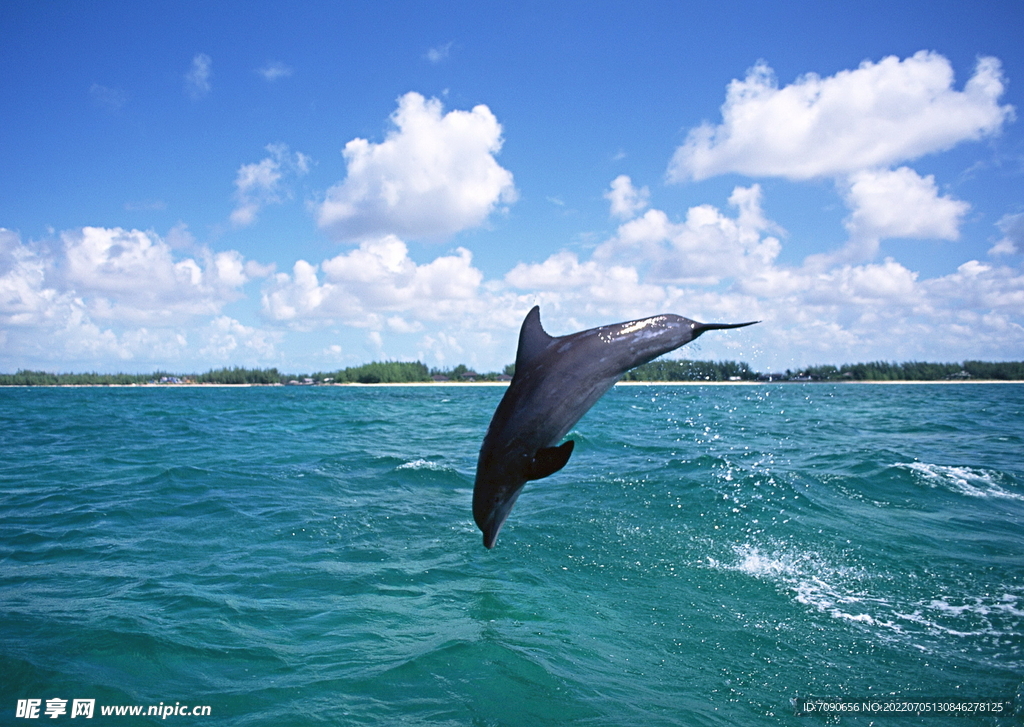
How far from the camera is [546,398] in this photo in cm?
388

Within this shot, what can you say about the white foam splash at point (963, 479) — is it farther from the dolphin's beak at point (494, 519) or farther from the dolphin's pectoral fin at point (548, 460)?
the dolphin's pectoral fin at point (548, 460)

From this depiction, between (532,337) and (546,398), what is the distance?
0.70 meters

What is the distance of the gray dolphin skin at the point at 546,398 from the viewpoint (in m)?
3.84

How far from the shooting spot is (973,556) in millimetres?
10531

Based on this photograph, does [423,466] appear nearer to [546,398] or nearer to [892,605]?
[892,605]

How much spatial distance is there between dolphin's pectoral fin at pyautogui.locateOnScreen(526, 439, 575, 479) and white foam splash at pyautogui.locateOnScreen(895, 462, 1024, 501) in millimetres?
15445

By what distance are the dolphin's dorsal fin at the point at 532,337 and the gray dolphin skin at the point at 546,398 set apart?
14mm

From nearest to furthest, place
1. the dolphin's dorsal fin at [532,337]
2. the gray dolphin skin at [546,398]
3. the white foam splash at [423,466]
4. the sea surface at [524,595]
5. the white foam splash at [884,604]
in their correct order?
1. the gray dolphin skin at [546,398]
2. the dolphin's dorsal fin at [532,337]
3. the sea surface at [524,595]
4. the white foam splash at [884,604]
5. the white foam splash at [423,466]

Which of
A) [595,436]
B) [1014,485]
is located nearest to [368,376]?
[595,436]

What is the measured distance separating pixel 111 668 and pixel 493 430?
605cm

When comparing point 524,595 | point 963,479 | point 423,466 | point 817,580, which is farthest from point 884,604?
point 423,466

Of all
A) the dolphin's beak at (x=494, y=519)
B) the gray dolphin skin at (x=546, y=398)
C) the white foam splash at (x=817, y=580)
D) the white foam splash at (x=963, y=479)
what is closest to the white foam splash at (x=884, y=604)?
the white foam splash at (x=817, y=580)

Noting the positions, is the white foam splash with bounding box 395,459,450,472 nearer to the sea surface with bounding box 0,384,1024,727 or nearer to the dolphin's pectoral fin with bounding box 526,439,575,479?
the sea surface with bounding box 0,384,1024,727

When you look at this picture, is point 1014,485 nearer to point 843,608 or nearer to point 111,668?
point 843,608
